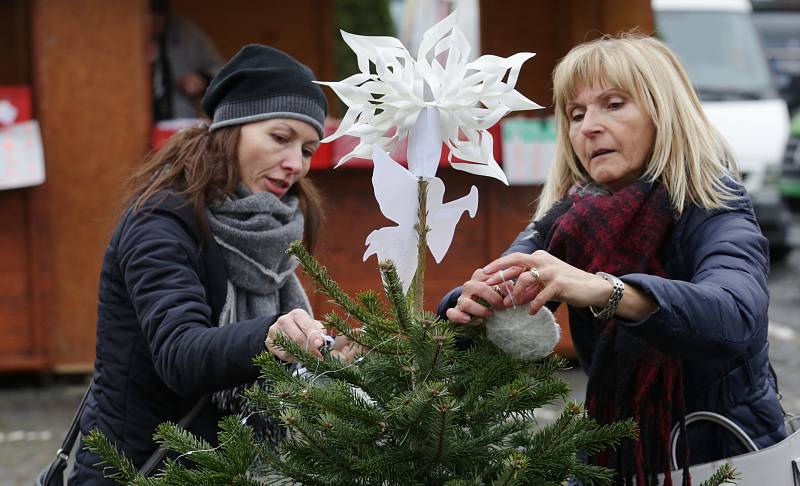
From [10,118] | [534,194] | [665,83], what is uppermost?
[665,83]

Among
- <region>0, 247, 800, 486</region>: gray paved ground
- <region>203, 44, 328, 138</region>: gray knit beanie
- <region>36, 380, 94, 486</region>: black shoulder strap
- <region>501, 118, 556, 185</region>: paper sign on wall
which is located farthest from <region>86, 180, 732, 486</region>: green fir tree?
A: <region>501, 118, 556, 185</region>: paper sign on wall

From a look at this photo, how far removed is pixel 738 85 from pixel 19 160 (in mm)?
6306

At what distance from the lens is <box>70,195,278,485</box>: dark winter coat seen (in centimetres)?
225

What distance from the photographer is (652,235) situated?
220 centimetres

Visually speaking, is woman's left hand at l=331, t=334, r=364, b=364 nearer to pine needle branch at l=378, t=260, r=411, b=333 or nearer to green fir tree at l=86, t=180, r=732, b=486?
green fir tree at l=86, t=180, r=732, b=486

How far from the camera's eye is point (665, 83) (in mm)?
2297

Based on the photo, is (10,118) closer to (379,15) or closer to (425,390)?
(379,15)

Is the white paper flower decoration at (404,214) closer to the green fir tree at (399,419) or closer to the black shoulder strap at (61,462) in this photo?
the green fir tree at (399,419)

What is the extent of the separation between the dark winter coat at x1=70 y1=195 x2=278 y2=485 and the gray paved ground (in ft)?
9.33

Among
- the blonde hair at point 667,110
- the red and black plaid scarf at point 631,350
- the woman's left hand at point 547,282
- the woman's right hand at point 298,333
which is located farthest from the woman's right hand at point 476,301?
the blonde hair at point 667,110

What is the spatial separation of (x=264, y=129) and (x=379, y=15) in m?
5.81

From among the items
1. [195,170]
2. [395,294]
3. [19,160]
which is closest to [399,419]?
[395,294]

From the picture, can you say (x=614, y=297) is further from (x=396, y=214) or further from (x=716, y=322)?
(x=396, y=214)

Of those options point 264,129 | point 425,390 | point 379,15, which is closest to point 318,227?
point 264,129
